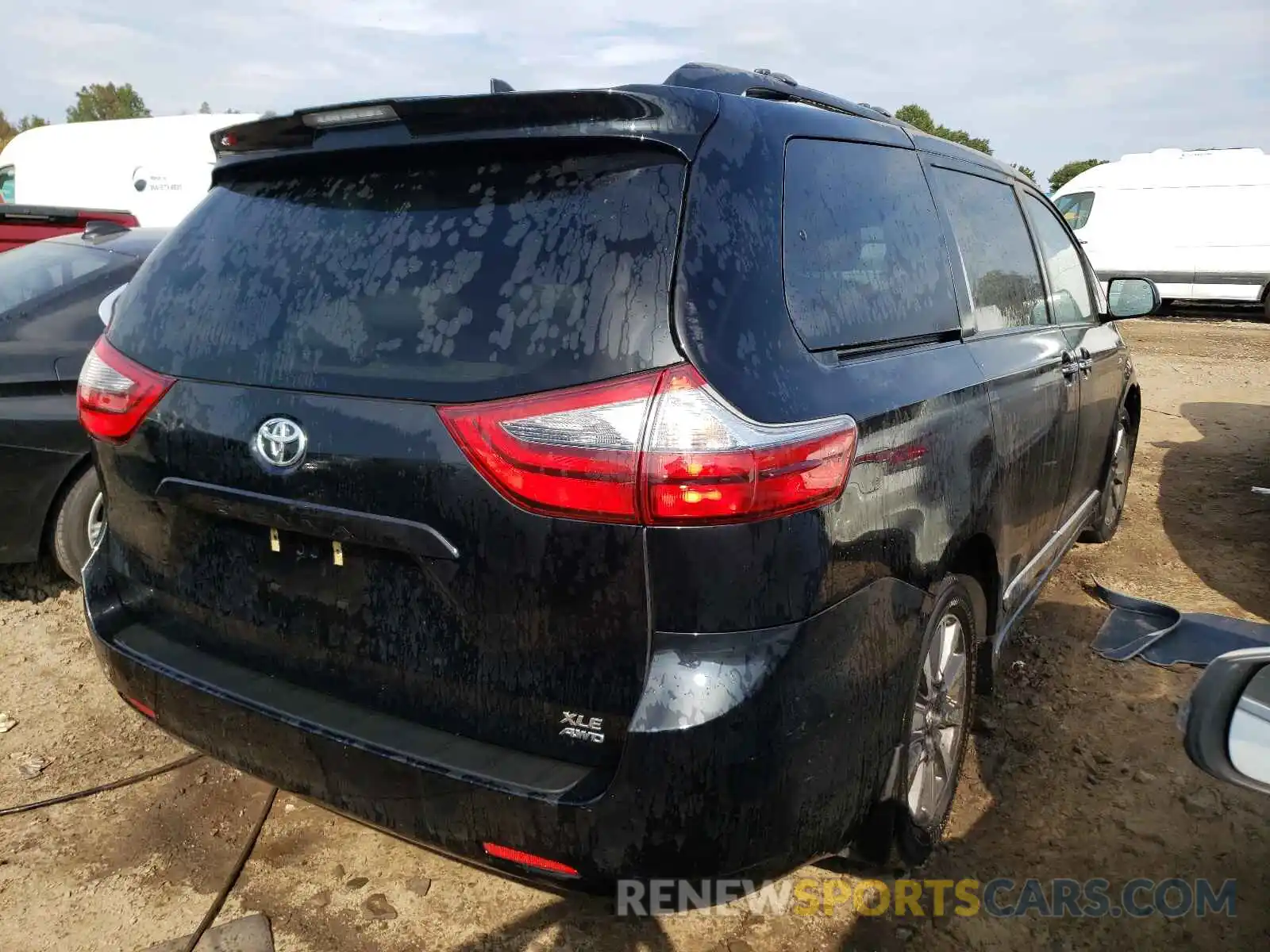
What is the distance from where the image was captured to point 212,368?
198 cm

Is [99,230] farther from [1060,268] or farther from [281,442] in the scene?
[1060,268]

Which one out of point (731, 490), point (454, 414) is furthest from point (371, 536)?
point (731, 490)

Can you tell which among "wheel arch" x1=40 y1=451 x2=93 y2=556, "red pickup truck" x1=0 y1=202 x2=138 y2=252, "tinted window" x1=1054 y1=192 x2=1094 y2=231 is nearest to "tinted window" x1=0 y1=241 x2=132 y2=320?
"wheel arch" x1=40 y1=451 x2=93 y2=556

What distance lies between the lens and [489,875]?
2.32 meters

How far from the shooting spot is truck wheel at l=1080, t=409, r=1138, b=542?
15.5 ft

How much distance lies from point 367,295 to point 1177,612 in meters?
1.54

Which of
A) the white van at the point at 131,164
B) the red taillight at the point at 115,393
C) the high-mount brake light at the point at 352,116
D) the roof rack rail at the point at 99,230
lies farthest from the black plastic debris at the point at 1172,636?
the white van at the point at 131,164

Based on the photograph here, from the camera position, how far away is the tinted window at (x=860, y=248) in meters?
1.94

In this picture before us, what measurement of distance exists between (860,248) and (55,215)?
6.88m

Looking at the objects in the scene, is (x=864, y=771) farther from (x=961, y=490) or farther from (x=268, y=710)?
(x=268, y=710)

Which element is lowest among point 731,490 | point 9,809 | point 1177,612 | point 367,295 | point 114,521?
point 9,809

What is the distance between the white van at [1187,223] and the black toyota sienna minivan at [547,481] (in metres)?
16.2

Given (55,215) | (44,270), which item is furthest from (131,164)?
(44,270)

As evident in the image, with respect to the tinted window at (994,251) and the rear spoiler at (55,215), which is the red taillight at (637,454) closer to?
the tinted window at (994,251)
